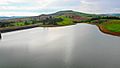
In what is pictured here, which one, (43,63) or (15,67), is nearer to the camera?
(15,67)

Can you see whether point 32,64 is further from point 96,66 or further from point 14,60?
point 96,66

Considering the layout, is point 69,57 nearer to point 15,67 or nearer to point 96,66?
point 96,66

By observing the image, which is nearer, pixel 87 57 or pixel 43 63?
pixel 43 63

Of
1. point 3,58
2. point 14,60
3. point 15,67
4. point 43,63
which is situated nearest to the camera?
point 15,67

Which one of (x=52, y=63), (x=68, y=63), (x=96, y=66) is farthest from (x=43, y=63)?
(x=96, y=66)

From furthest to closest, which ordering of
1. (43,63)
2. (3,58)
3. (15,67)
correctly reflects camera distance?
1. (3,58)
2. (43,63)
3. (15,67)

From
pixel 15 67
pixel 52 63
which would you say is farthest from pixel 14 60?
pixel 52 63

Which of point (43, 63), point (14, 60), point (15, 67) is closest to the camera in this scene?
point (15, 67)

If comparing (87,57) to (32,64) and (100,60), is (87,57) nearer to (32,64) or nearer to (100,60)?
(100,60)
